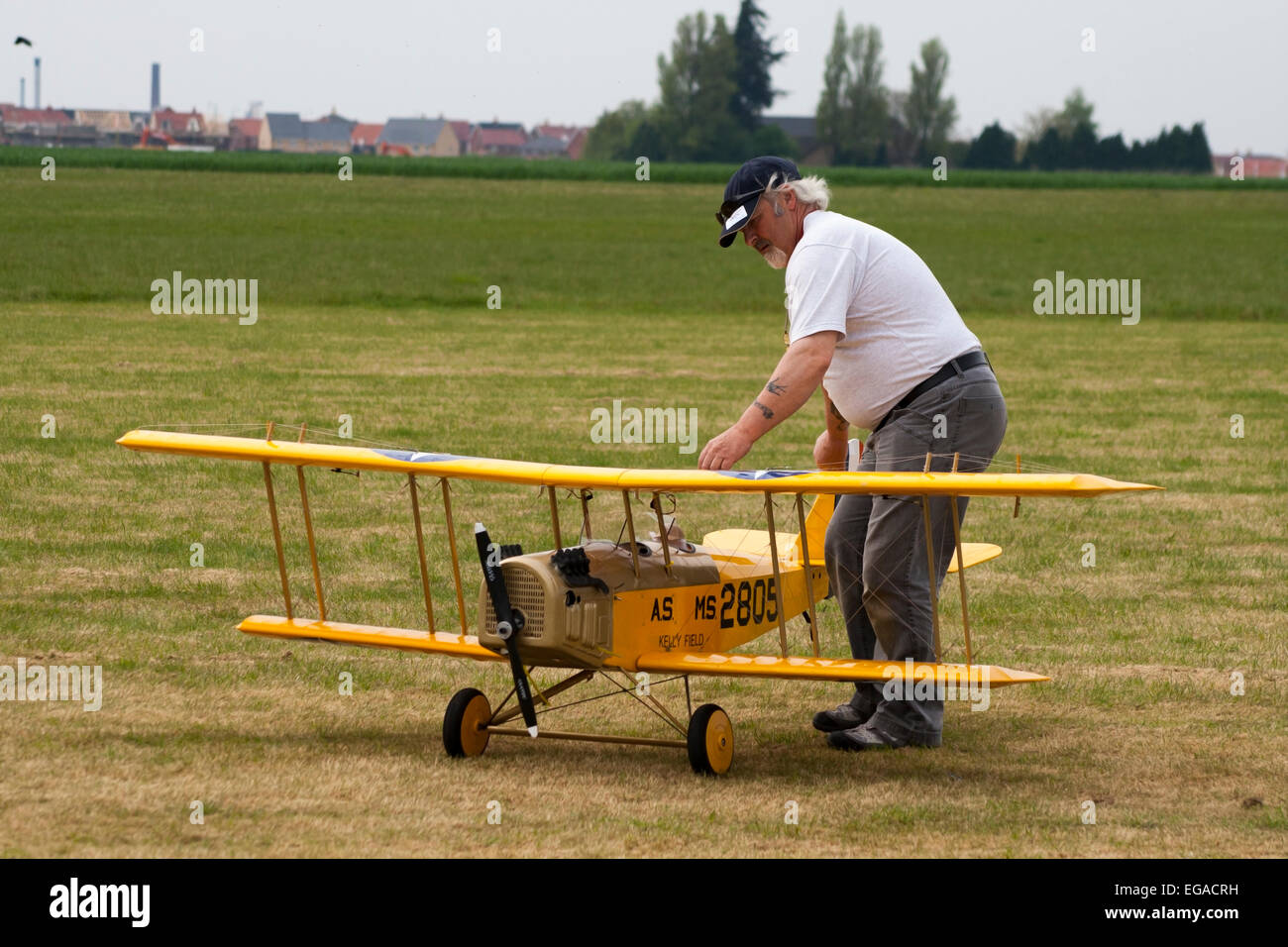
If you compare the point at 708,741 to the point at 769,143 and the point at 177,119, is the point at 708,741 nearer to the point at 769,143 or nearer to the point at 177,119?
the point at 769,143

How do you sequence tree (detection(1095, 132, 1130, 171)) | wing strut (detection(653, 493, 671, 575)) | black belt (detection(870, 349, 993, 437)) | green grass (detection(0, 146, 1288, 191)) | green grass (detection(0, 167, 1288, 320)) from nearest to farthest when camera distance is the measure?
black belt (detection(870, 349, 993, 437)) → wing strut (detection(653, 493, 671, 575)) → green grass (detection(0, 167, 1288, 320)) → green grass (detection(0, 146, 1288, 191)) → tree (detection(1095, 132, 1130, 171))

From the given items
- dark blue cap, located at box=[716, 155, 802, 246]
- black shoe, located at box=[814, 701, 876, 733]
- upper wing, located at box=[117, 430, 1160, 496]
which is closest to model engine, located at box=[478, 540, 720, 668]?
upper wing, located at box=[117, 430, 1160, 496]

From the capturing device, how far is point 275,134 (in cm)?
11344

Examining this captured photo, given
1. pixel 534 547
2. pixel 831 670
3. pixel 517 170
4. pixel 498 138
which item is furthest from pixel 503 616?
pixel 498 138

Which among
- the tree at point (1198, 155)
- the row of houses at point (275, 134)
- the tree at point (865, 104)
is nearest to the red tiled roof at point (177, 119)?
the row of houses at point (275, 134)

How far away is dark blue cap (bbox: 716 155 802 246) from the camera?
5.72 metres

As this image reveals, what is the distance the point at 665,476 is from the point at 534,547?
14.0 ft

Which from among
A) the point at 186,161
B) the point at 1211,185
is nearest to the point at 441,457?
the point at 186,161

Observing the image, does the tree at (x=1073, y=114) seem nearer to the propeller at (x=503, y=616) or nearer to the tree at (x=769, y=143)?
the tree at (x=769, y=143)

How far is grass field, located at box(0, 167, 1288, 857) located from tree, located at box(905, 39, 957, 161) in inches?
3410

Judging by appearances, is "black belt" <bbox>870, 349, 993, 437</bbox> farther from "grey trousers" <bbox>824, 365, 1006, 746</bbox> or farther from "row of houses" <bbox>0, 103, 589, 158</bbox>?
"row of houses" <bbox>0, 103, 589, 158</bbox>

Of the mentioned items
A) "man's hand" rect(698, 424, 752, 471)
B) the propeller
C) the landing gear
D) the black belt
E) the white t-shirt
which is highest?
the white t-shirt

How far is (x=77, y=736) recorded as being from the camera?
5.92m
